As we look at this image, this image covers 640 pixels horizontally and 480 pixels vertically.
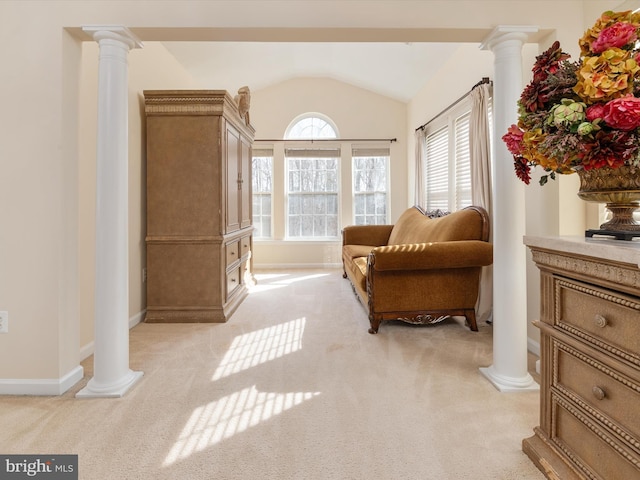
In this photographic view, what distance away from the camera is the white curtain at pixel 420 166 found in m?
5.42

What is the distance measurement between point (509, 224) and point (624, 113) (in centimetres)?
106

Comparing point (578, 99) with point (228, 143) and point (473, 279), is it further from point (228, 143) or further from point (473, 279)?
point (228, 143)

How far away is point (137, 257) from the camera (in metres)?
3.42

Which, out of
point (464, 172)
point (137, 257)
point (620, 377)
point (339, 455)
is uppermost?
point (464, 172)

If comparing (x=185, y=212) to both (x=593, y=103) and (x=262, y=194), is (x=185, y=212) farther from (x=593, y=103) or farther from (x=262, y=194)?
(x=262, y=194)

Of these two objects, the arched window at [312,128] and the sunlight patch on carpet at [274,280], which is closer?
the sunlight patch on carpet at [274,280]

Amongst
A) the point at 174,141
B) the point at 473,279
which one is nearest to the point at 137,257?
the point at 174,141

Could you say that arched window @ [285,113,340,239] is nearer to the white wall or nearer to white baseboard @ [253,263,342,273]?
white baseboard @ [253,263,342,273]

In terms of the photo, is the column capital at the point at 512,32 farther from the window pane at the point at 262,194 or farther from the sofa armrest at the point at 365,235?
the window pane at the point at 262,194

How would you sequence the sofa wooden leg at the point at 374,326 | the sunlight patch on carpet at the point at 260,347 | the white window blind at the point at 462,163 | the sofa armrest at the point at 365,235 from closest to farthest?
the sunlight patch on carpet at the point at 260,347 < the sofa wooden leg at the point at 374,326 < the white window blind at the point at 462,163 < the sofa armrest at the point at 365,235

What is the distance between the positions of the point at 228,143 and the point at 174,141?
0.49 metres

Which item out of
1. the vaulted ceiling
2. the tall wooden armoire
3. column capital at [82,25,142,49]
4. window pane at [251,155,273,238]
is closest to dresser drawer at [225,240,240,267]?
the tall wooden armoire

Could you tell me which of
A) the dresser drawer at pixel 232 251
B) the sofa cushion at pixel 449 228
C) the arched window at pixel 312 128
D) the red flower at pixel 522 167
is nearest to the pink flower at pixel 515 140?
the red flower at pixel 522 167

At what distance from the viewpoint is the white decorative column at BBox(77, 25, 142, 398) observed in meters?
2.06
